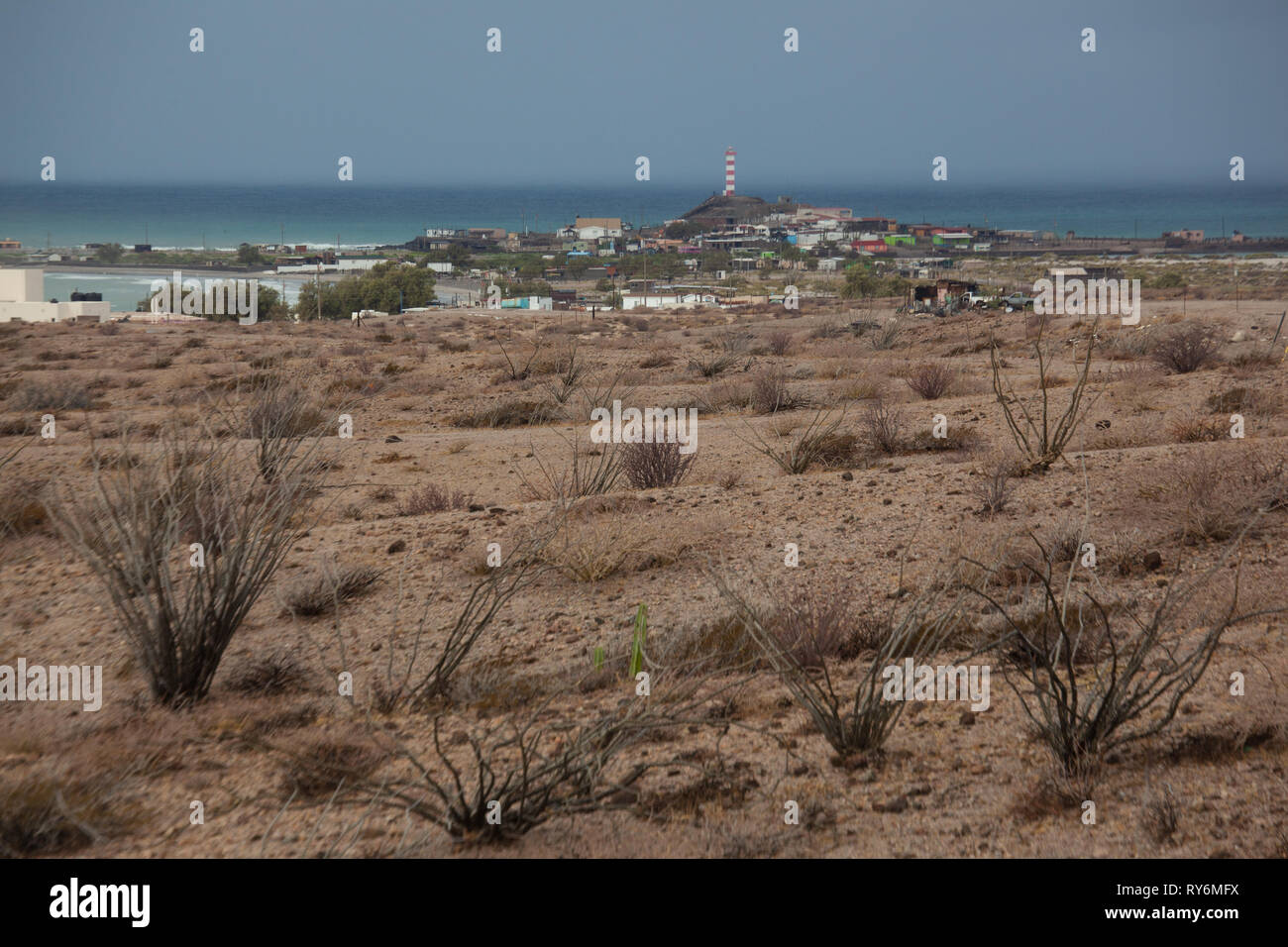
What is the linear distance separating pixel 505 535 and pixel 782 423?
19.2 ft

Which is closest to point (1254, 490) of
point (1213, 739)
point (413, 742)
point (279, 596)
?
point (1213, 739)

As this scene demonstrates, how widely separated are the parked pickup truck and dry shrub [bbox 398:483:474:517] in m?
23.6

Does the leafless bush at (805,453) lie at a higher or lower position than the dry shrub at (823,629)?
higher

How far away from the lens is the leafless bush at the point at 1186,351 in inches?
573

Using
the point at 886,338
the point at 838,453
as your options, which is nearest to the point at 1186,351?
the point at 838,453

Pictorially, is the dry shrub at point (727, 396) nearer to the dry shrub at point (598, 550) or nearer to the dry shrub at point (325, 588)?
the dry shrub at point (598, 550)

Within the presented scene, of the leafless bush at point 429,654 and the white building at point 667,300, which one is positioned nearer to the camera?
the leafless bush at point 429,654

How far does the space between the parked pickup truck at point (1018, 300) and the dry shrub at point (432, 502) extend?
929 inches

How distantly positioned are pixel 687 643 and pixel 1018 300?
29.8m

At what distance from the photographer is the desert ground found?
387 cm

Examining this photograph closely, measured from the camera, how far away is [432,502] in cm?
943

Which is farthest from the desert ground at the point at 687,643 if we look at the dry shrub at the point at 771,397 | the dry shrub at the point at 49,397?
the dry shrub at the point at 49,397

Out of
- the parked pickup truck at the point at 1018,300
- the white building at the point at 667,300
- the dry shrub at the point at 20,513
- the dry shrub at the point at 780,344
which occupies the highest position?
the white building at the point at 667,300
